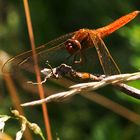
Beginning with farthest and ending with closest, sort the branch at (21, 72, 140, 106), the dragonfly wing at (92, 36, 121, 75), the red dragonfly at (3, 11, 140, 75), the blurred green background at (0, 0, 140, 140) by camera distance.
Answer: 1. the blurred green background at (0, 0, 140, 140)
2. the red dragonfly at (3, 11, 140, 75)
3. the dragonfly wing at (92, 36, 121, 75)
4. the branch at (21, 72, 140, 106)

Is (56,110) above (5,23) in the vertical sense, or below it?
below

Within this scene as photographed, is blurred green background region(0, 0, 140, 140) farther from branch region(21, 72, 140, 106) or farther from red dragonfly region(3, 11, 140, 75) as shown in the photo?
branch region(21, 72, 140, 106)

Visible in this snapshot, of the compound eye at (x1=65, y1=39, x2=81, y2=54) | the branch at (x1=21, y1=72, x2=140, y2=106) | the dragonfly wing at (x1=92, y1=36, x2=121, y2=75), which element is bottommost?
the branch at (x1=21, y1=72, x2=140, y2=106)

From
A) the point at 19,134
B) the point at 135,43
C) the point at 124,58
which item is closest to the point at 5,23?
the point at 124,58

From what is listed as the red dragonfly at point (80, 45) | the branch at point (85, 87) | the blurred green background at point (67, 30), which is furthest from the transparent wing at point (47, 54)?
the blurred green background at point (67, 30)

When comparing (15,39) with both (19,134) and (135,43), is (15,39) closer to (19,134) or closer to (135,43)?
(135,43)

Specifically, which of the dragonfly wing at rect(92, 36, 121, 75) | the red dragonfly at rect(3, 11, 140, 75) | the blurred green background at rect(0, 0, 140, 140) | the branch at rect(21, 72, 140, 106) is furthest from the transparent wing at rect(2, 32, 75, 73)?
the blurred green background at rect(0, 0, 140, 140)
